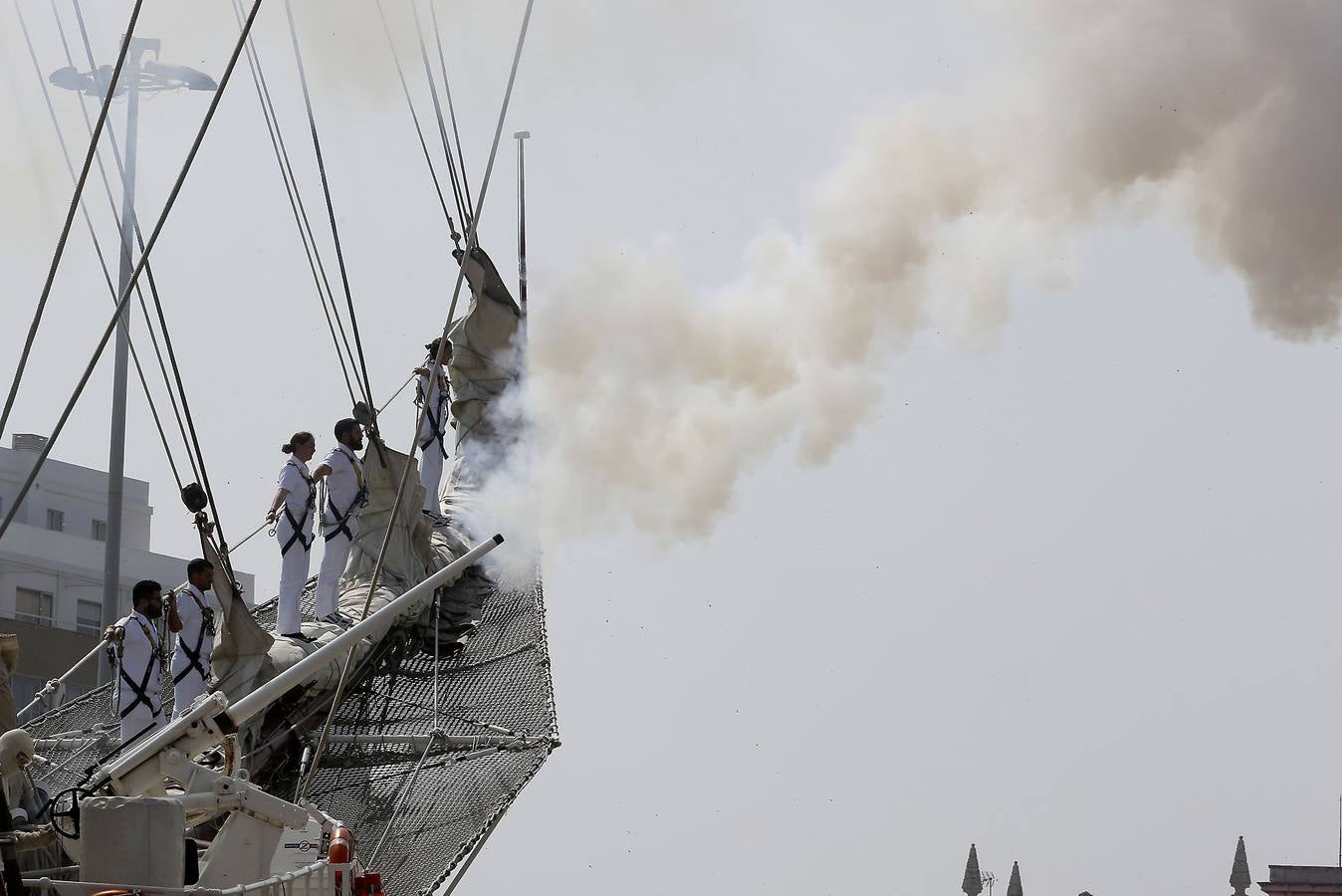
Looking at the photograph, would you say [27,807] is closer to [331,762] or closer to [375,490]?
[331,762]

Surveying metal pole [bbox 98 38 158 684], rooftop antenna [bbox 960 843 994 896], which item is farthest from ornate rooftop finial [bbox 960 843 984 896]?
metal pole [bbox 98 38 158 684]

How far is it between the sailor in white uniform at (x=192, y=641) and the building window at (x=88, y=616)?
5149cm

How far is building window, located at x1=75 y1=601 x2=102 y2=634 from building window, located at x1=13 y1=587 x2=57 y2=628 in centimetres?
111

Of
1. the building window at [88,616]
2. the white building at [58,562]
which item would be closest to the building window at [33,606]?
the white building at [58,562]

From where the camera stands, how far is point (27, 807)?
1631 centimetres

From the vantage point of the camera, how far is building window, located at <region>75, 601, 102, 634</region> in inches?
2864

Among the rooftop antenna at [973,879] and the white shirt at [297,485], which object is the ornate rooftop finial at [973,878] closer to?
the rooftop antenna at [973,879]

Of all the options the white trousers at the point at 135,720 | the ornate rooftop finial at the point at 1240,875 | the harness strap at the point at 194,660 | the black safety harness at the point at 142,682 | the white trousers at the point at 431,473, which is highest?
the ornate rooftop finial at the point at 1240,875

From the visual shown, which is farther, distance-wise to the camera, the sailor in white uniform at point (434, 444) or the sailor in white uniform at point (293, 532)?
the sailor in white uniform at point (434, 444)

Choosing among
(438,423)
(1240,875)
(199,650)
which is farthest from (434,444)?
(1240,875)

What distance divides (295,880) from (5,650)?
2.52m

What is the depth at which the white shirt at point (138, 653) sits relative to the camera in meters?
21.5

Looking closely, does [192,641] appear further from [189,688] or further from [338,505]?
[338,505]

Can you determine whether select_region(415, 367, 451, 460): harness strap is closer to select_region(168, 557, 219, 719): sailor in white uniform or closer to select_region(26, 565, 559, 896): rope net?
select_region(26, 565, 559, 896): rope net
